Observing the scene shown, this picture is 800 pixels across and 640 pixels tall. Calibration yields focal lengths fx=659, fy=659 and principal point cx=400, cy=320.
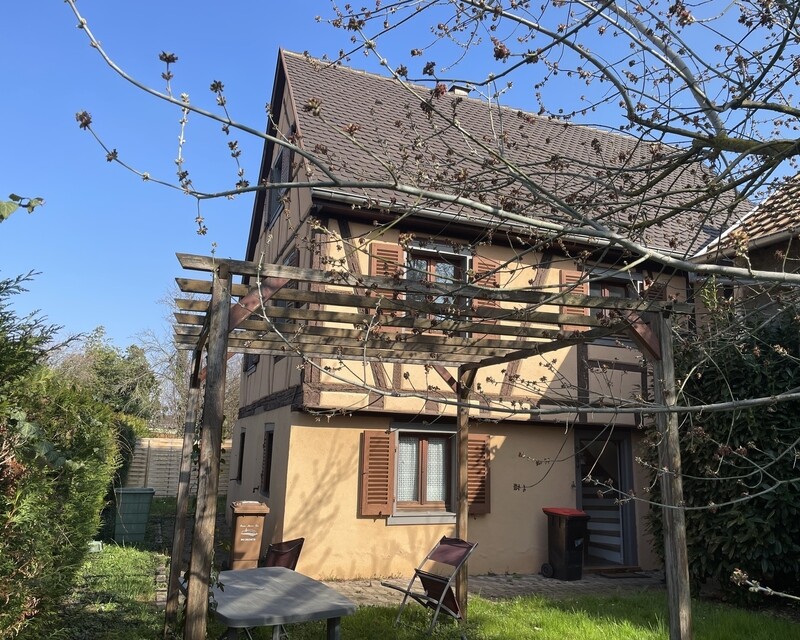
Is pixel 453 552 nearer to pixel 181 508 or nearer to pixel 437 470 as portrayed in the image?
pixel 181 508

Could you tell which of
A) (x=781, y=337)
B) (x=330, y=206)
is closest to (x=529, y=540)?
(x=781, y=337)

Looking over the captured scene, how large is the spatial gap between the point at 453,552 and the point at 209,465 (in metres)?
3.15

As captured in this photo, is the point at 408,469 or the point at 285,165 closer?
the point at 408,469

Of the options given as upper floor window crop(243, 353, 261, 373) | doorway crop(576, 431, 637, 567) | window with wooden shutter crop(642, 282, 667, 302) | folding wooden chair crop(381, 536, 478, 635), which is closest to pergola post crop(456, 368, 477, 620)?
folding wooden chair crop(381, 536, 478, 635)

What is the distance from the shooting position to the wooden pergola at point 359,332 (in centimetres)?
376

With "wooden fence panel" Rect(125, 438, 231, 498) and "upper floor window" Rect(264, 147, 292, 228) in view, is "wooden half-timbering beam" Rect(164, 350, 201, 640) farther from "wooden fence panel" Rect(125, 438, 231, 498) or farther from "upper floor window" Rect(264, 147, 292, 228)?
"wooden fence panel" Rect(125, 438, 231, 498)

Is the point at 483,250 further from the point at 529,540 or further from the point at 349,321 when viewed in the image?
the point at 349,321

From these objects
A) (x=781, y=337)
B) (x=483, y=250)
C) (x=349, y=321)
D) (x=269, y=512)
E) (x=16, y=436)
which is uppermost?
(x=483, y=250)

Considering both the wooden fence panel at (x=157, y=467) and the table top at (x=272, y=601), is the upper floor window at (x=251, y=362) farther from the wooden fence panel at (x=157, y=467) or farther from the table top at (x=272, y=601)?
the table top at (x=272, y=601)

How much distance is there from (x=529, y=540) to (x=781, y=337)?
4.53 metres

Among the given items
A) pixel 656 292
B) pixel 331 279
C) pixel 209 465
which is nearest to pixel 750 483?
pixel 656 292

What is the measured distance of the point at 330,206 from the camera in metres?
8.78

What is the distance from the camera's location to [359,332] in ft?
18.3

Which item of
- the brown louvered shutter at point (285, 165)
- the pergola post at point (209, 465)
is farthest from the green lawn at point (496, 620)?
the brown louvered shutter at point (285, 165)
